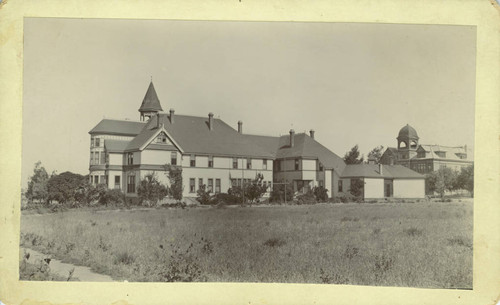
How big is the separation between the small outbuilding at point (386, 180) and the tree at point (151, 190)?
9.40 feet

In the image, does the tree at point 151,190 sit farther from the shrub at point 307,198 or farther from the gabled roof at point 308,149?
the shrub at point 307,198

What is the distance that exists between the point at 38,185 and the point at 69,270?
1.31 m

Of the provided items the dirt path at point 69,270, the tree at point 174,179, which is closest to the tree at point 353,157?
the tree at point 174,179

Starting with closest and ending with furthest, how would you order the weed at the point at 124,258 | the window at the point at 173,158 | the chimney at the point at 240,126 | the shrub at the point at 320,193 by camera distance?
the weed at the point at 124,258 < the chimney at the point at 240,126 < the window at the point at 173,158 < the shrub at the point at 320,193

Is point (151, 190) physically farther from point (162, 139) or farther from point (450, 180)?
point (450, 180)

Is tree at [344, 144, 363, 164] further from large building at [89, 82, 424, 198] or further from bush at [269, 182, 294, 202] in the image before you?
bush at [269, 182, 294, 202]

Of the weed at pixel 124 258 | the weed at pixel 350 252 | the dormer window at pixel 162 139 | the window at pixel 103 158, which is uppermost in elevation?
the dormer window at pixel 162 139

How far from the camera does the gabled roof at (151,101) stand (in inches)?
234

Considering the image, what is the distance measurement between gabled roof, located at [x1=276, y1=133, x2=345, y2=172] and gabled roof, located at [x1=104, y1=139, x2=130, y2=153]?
8.06 feet

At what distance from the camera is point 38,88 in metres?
5.88

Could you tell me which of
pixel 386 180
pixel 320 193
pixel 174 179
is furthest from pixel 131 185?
pixel 386 180

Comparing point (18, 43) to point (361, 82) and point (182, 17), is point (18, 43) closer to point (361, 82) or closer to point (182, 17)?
point (182, 17)

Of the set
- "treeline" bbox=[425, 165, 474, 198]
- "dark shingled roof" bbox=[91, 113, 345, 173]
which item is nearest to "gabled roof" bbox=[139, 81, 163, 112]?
"dark shingled roof" bbox=[91, 113, 345, 173]

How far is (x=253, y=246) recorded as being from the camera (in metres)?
5.78
